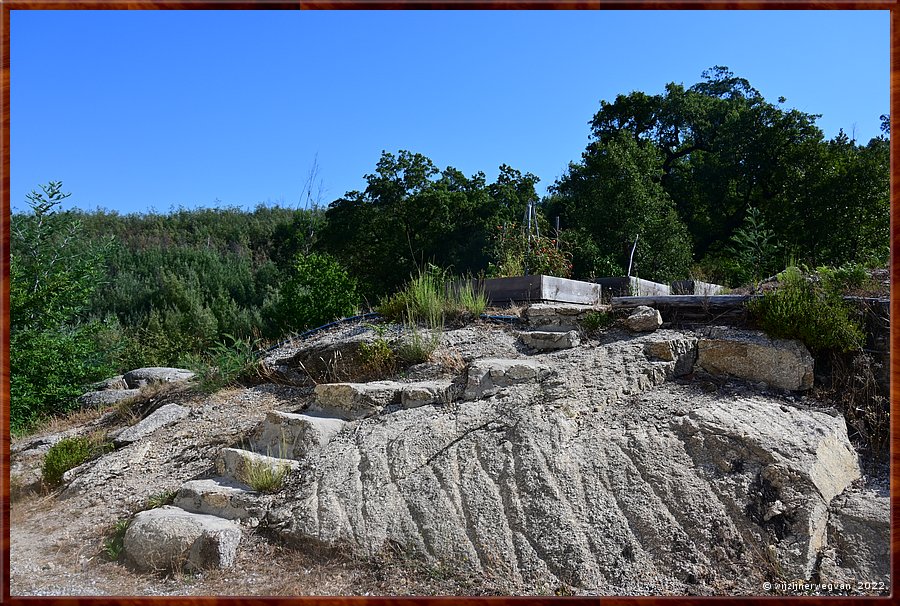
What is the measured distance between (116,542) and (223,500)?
2.23 ft

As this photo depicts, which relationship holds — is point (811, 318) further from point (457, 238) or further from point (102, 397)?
point (457, 238)

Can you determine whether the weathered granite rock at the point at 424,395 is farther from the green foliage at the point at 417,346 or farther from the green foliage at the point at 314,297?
the green foliage at the point at 314,297

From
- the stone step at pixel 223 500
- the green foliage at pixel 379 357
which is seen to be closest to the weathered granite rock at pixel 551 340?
the green foliage at pixel 379 357

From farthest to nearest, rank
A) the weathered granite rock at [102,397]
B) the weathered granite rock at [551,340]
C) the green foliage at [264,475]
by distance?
the weathered granite rock at [102,397] → the weathered granite rock at [551,340] → the green foliage at [264,475]

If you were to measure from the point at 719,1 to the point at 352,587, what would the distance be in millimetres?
3278

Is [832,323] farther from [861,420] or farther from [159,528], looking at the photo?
[159,528]

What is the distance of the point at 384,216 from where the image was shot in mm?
14867

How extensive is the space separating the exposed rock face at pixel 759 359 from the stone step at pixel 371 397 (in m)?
1.94

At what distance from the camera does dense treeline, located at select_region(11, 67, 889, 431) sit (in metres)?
8.07

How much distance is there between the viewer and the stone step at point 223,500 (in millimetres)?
4129

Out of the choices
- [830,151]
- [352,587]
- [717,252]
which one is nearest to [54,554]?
[352,587]

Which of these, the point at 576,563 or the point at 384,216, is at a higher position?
the point at 384,216

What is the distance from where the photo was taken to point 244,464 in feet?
14.6

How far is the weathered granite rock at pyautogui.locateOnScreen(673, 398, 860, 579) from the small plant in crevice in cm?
346
